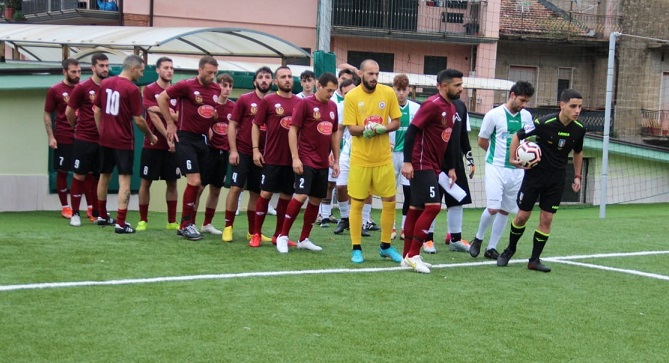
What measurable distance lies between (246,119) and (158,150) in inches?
51.7

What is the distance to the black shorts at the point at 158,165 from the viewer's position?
1166cm

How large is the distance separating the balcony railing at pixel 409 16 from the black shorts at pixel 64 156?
59.7 ft

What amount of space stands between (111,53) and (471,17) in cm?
1471

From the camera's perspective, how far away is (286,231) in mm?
10445

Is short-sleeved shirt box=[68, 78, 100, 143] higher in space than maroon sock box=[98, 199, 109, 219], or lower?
higher

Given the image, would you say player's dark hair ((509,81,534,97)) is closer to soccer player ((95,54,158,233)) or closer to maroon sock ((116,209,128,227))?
soccer player ((95,54,158,233))

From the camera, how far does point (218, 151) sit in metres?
11.7

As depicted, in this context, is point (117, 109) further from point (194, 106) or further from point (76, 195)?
point (76, 195)

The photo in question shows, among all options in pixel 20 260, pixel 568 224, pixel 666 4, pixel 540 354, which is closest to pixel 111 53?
pixel 568 224

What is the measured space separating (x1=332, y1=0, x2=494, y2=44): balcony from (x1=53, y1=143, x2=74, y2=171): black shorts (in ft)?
59.6

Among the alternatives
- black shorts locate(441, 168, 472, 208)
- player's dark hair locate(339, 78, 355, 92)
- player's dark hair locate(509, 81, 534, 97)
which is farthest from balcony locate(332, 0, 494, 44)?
player's dark hair locate(509, 81, 534, 97)

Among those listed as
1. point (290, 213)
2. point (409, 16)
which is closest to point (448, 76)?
point (290, 213)

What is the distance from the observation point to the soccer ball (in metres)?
9.46

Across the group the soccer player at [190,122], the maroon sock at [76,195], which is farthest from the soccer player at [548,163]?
the maroon sock at [76,195]
